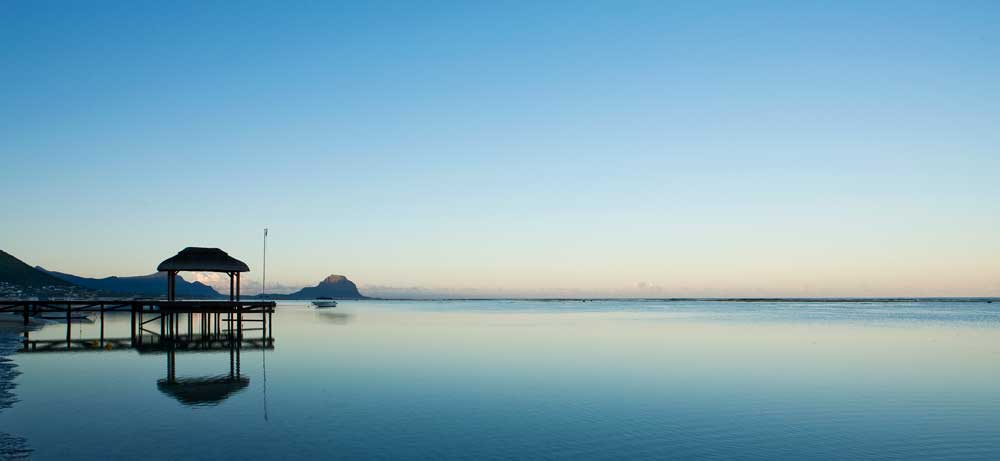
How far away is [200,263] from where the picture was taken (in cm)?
4903

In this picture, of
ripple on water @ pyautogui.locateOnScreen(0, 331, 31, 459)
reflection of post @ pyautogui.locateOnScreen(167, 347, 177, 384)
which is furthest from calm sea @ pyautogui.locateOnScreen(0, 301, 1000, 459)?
reflection of post @ pyautogui.locateOnScreen(167, 347, 177, 384)

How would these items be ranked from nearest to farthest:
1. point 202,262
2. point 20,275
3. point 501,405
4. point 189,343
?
1. point 501,405
2. point 189,343
3. point 202,262
4. point 20,275

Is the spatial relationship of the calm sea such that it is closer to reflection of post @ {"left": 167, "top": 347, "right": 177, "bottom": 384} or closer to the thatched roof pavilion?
reflection of post @ {"left": 167, "top": 347, "right": 177, "bottom": 384}

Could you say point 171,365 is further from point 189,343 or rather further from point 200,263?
point 200,263

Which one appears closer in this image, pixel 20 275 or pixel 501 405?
pixel 501 405

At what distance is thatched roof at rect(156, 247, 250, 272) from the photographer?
48.7 meters

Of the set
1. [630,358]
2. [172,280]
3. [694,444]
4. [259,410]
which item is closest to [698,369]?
[630,358]

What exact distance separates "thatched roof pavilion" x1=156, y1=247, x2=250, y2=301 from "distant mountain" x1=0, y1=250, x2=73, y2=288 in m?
123

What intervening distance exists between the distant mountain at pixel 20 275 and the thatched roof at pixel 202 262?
124 meters

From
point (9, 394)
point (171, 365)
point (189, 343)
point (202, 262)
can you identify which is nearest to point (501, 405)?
point (9, 394)

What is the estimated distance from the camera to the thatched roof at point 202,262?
4872cm

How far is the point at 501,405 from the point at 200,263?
3456cm

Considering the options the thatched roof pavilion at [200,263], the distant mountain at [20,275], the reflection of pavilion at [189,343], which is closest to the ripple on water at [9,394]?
the reflection of pavilion at [189,343]

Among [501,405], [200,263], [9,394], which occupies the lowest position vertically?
[501,405]
